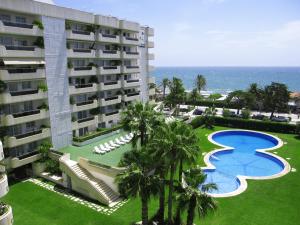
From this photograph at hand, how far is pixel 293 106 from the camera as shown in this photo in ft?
270

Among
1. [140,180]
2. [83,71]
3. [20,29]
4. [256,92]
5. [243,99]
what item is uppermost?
[20,29]

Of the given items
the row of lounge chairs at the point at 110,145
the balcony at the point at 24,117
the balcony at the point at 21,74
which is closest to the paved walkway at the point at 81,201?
the row of lounge chairs at the point at 110,145

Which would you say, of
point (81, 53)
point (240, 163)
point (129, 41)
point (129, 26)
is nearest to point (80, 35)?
point (81, 53)

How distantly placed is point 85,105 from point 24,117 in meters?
11.8

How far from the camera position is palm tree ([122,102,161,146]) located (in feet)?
102

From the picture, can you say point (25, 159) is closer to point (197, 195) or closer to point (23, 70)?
point (23, 70)

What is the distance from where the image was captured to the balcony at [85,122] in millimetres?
43781

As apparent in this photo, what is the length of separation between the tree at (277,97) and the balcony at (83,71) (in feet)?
153

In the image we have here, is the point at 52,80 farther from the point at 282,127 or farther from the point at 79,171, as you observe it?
the point at 282,127

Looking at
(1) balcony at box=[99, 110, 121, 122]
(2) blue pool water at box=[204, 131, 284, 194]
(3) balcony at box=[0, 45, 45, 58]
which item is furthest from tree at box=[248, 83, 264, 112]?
(3) balcony at box=[0, 45, 45, 58]

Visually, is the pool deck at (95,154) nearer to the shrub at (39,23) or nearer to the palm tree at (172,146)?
the palm tree at (172,146)

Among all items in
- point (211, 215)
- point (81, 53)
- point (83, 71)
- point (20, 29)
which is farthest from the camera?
point (83, 71)

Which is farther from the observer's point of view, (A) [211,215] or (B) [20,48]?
(B) [20,48]

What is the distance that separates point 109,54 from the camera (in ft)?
163
